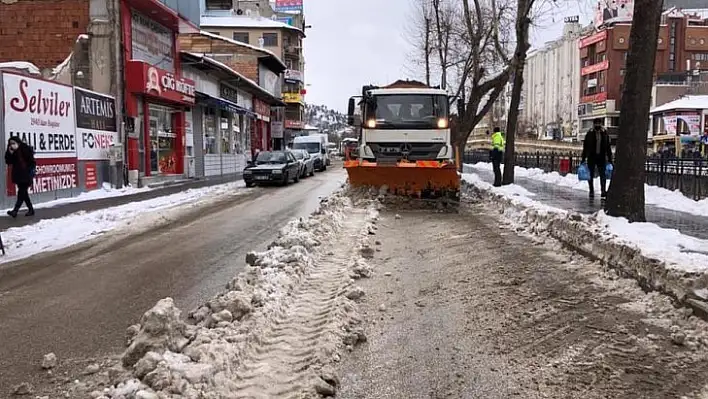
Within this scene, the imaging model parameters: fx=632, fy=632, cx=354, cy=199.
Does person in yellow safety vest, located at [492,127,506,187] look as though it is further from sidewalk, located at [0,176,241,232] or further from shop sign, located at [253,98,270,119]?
shop sign, located at [253,98,270,119]

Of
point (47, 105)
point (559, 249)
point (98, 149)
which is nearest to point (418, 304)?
point (559, 249)

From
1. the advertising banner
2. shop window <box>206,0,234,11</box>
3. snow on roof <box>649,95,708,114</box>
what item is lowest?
snow on roof <box>649,95,708,114</box>

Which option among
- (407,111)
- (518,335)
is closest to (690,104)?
(407,111)

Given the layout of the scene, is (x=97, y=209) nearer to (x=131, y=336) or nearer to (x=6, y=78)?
(x=6, y=78)

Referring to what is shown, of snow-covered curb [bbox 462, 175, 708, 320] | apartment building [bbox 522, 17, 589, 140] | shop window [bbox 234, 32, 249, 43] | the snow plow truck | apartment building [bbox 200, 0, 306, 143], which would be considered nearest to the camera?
snow-covered curb [bbox 462, 175, 708, 320]

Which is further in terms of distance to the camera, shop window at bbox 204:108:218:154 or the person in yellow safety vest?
shop window at bbox 204:108:218:154

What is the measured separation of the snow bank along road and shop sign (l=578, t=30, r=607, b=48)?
274 feet

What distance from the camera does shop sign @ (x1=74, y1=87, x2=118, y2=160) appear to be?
19781mm

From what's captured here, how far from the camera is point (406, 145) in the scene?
15.3 metres

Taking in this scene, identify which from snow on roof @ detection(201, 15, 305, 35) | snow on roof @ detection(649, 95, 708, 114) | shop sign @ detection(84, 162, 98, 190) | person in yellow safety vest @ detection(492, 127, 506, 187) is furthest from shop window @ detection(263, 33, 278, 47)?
shop sign @ detection(84, 162, 98, 190)

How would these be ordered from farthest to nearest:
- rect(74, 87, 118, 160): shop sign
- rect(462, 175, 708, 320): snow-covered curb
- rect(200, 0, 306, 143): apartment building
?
rect(200, 0, 306, 143): apartment building, rect(74, 87, 118, 160): shop sign, rect(462, 175, 708, 320): snow-covered curb

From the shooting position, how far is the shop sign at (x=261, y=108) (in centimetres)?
4798

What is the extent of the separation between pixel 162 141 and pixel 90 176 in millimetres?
7981

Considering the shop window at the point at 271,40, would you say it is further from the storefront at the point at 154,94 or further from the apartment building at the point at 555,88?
the storefront at the point at 154,94
